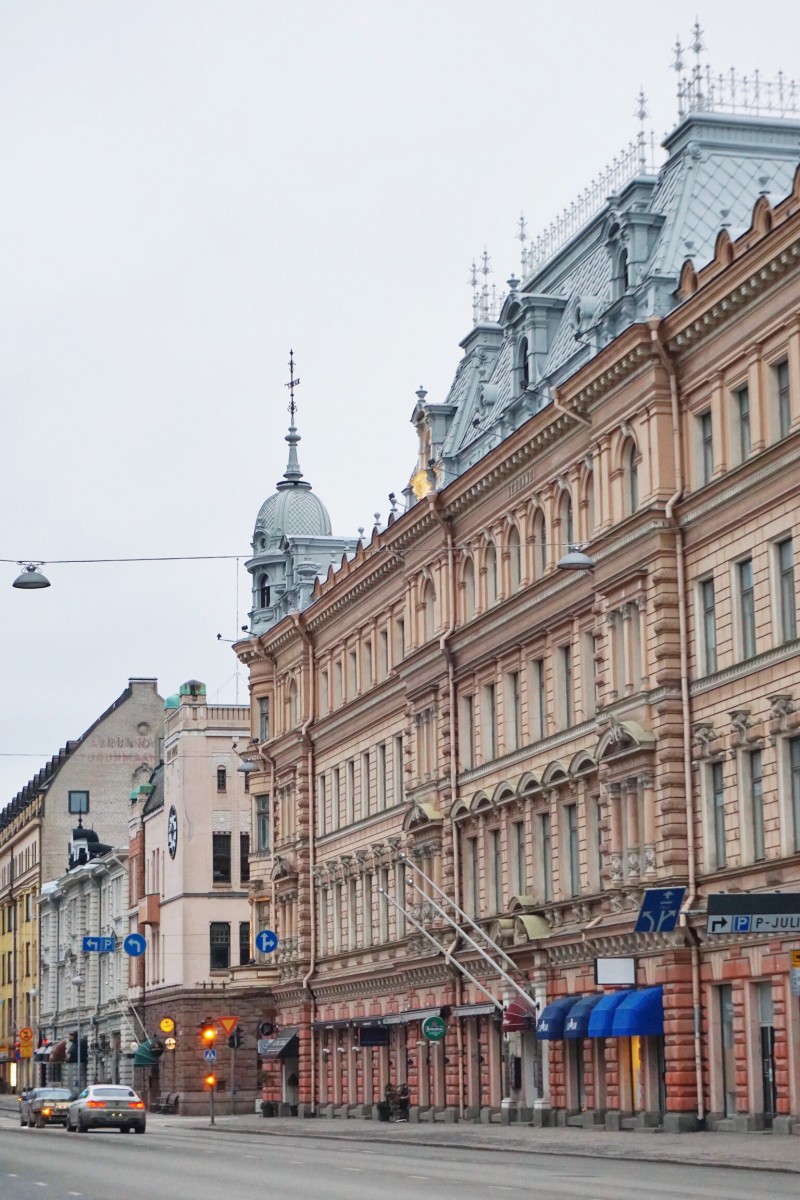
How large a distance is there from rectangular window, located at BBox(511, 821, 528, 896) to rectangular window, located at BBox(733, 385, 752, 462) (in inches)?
591

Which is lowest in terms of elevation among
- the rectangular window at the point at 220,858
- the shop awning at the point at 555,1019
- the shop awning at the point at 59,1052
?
the shop awning at the point at 59,1052

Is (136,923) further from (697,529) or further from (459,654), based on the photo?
(697,529)

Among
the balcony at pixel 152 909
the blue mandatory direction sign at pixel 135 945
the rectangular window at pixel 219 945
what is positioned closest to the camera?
the blue mandatory direction sign at pixel 135 945

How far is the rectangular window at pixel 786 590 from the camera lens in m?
42.4

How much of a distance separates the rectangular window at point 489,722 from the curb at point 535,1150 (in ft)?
36.4

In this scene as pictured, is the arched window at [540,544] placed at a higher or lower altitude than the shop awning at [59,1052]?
higher

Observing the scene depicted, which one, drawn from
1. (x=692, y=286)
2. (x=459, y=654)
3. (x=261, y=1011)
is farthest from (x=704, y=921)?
(x=261, y=1011)

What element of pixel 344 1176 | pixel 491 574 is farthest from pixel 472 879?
pixel 344 1176

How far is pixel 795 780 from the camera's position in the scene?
41.9 meters

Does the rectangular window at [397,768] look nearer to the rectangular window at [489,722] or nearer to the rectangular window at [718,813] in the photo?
the rectangular window at [489,722]

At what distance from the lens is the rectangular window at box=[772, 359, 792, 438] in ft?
141

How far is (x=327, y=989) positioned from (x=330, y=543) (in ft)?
62.1

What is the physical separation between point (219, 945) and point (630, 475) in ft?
167

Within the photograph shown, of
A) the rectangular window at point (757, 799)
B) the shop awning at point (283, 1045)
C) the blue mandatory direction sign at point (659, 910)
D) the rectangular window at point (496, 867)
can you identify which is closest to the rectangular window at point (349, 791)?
the shop awning at point (283, 1045)
